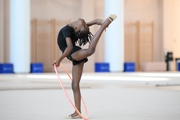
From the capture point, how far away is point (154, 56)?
24.0 meters

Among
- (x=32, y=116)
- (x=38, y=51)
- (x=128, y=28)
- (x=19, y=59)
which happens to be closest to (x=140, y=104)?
(x=32, y=116)

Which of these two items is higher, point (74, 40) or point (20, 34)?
point (20, 34)

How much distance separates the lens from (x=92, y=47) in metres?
4.70

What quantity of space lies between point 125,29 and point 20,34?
9140 mm

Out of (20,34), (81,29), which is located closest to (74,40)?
(81,29)

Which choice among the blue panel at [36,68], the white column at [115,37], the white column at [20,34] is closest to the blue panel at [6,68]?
the white column at [20,34]

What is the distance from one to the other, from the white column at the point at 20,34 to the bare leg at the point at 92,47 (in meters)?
13.4

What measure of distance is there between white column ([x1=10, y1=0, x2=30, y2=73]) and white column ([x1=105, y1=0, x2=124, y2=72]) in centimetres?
510

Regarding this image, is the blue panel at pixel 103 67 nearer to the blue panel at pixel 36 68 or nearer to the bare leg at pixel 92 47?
the blue panel at pixel 36 68

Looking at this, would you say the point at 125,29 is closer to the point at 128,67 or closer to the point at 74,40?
the point at 128,67

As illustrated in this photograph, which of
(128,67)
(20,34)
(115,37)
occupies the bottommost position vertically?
(128,67)

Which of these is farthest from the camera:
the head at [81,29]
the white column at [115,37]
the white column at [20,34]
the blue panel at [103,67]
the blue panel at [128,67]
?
the blue panel at [128,67]

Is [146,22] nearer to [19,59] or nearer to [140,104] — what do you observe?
[19,59]

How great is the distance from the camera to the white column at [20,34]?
17.7 m
